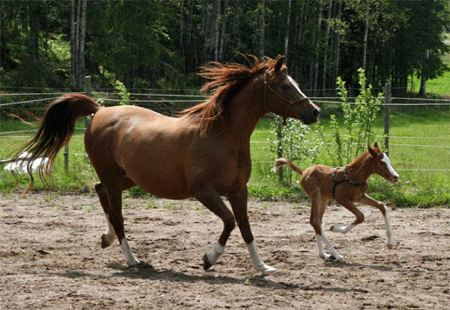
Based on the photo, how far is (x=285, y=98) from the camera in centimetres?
703

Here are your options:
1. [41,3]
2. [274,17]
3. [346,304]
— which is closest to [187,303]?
[346,304]

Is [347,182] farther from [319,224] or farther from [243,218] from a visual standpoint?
[243,218]

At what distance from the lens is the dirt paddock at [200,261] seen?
596cm

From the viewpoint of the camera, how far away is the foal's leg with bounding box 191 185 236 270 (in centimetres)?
686

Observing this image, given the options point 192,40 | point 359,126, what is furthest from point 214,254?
point 192,40

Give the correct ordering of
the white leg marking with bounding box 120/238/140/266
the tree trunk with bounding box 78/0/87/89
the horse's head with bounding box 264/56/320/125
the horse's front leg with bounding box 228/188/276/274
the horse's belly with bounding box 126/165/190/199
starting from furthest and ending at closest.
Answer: the tree trunk with bounding box 78/0/87/89 → the white leg marking with bounding box 120/238/140/266 → the horse's belly with bounding box 126/165/190/199 → the horse's front leg with bounding box 228/188/276/274 → the horse's head with bounding box 264/56/320/125

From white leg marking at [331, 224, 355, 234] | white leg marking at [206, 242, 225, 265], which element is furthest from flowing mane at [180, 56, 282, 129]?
white leg marking at [331, 224, 355, 234]

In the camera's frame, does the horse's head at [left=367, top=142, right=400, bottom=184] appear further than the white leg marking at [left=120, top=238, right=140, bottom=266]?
Yes

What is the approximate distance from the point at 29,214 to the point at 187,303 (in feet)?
16.1

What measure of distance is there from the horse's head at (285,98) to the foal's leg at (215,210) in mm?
950

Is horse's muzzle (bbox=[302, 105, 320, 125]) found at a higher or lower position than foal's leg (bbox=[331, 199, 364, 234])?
higher

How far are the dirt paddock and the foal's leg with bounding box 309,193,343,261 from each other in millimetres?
137

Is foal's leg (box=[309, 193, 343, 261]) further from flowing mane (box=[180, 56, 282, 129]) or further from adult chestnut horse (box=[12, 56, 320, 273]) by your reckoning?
flowing mane (box=[180, 56, 282, 129])

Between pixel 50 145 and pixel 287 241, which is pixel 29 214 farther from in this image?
pixel 287 241
